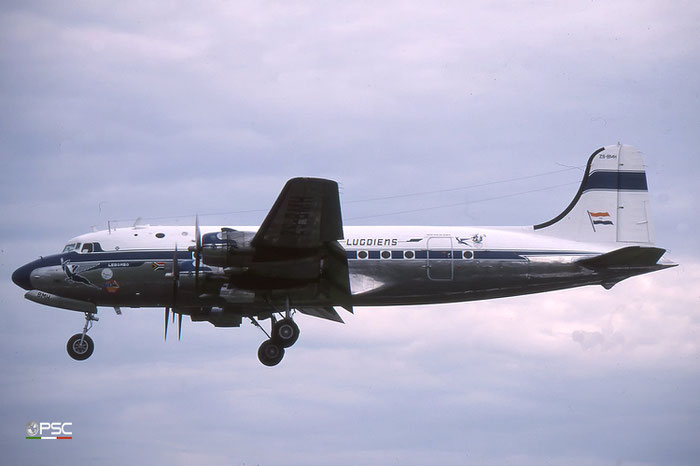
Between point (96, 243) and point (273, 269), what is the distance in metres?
6.26

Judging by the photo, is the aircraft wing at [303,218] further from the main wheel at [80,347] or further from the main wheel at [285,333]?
the main wheel at [80,347]

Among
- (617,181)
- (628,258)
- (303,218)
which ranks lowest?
(628,258)

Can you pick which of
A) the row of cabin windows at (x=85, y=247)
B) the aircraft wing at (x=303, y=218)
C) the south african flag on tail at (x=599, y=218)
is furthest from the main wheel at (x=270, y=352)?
the south african flag on tail at (x=599, y=218)

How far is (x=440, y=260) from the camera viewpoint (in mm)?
27812

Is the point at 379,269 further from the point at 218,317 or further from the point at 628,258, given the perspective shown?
the point at 628,258

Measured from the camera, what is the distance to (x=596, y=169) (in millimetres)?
30562

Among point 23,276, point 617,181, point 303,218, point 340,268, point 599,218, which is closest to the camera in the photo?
point 303,218

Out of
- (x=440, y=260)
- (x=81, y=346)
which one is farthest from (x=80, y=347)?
(x=440, y=260)

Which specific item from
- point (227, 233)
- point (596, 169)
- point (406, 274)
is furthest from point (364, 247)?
point (596, 169)

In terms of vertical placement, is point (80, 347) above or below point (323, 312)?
below

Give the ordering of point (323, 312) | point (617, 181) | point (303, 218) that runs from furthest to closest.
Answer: point (323, 312) < point (617, 181) < point (303, 218)

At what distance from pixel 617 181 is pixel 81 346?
1860 centimetres

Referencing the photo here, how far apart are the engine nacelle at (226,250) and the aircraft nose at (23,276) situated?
22.3 feet

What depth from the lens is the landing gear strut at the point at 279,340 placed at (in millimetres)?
27984
